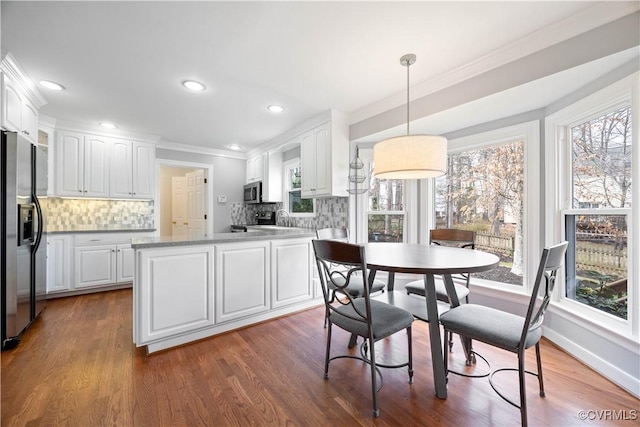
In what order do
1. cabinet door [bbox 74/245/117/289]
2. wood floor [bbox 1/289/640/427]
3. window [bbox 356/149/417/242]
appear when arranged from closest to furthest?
wood floor [bbox 1/289/640/427] → window [bbox 356/149/417/242] → cabinet door [bbox 74/245/117/289]

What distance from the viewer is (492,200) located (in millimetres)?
2736

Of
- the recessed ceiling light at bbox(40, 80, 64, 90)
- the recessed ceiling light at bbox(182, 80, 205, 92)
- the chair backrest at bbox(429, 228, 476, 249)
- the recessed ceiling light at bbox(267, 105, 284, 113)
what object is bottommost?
the chair backrest at bbox(429, 228, 476, 249)

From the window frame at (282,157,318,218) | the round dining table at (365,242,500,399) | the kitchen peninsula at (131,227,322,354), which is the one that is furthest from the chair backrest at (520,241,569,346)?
the window frame at (282,157,318,218)

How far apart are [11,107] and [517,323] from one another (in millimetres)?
4031

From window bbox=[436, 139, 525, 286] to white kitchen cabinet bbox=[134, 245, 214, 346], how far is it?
2548 mm

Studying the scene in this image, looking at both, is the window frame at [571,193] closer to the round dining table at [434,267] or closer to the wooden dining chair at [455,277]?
the wooden dining chair at [455,277]

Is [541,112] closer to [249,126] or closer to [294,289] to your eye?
[294,289]

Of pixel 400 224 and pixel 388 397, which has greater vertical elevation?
pixel 400 224

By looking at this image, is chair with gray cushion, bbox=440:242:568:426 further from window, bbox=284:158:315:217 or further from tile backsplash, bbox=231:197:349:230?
window, bbox=284:158:315:217

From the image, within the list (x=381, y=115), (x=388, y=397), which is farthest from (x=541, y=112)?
(x=388, y=397)

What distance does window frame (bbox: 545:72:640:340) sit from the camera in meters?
1.68

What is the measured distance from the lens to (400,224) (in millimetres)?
3373

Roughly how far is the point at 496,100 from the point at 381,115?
1072mm

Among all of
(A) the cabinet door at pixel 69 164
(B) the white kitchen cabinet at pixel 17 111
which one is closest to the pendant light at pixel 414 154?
(B) the white kitchen cabinet at pixel 17 111
